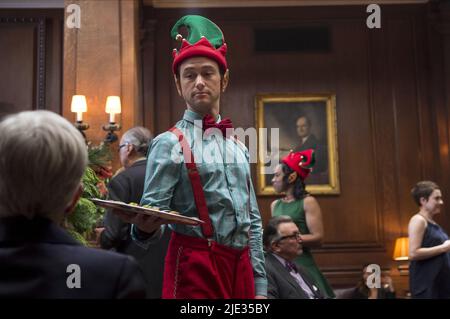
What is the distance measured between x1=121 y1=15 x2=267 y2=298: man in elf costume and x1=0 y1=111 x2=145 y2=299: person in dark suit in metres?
0.67

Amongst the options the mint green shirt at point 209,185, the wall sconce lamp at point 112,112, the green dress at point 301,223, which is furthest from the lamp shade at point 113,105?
the mint green shirt at point 209,185

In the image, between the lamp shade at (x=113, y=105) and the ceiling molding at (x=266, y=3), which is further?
the ceiling molding at (x=266, y=3)

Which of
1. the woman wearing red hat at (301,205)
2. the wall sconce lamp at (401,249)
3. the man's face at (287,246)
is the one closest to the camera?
the man's face at (287,246)

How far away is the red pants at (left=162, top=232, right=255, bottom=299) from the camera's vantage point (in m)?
2.34

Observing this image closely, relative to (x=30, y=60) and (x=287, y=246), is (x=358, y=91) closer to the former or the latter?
(x=30, y=60)

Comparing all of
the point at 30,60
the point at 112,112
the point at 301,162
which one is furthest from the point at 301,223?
the point at 30,60

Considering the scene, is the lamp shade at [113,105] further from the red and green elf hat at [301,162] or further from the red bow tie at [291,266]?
the red bow tie at [291,266]

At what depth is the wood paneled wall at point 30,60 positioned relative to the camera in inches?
367

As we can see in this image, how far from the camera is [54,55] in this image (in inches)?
372

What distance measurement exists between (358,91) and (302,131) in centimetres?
97

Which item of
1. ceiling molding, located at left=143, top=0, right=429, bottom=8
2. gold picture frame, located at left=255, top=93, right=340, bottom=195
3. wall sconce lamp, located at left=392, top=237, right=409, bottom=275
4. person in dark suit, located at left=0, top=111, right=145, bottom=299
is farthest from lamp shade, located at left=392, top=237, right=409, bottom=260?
person in dark suit, located at left=0, top=111, right=145, bottom=299

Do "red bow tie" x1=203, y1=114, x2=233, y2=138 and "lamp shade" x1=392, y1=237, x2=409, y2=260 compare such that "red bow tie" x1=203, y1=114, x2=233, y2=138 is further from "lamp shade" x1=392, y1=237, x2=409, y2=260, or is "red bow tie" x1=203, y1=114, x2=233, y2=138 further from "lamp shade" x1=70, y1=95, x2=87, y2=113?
"lamp shade" x1=392, y1=237, x2=409, y2=260
